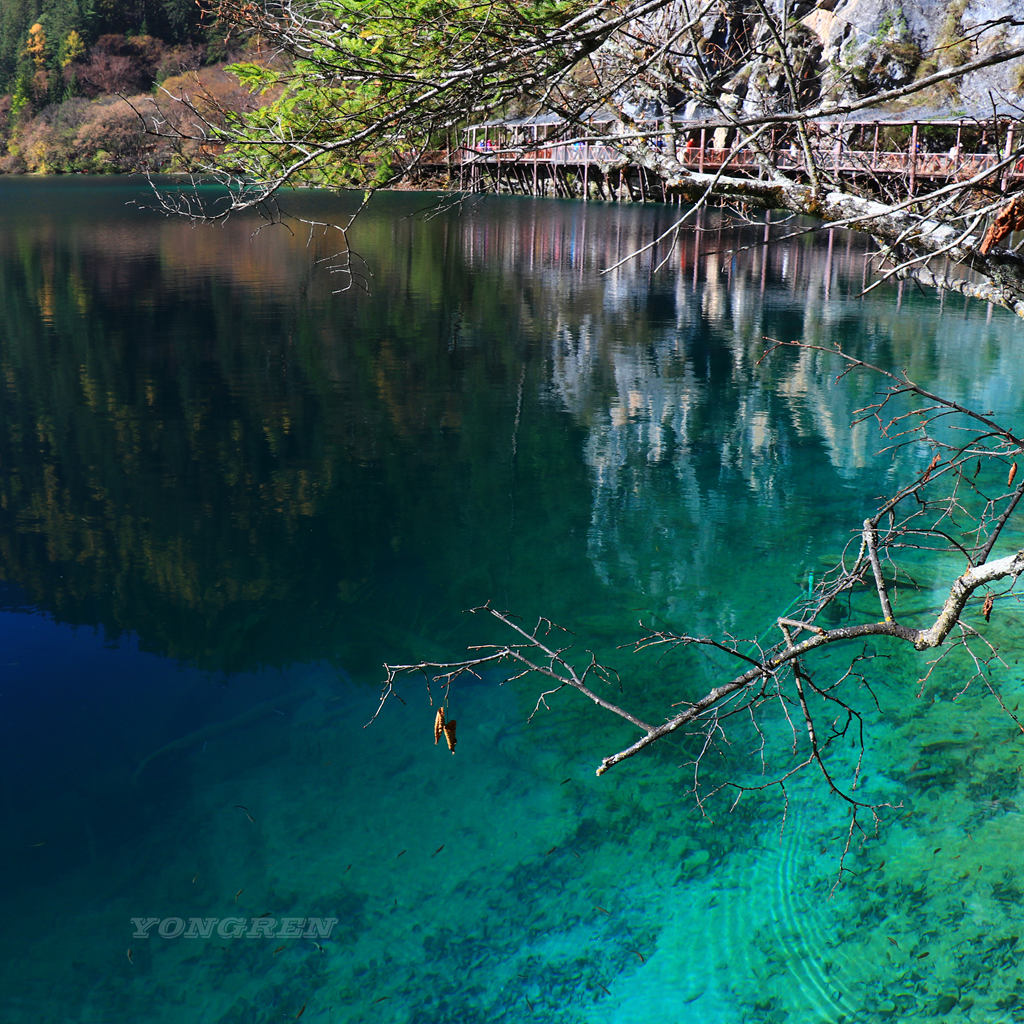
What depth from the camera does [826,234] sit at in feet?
111

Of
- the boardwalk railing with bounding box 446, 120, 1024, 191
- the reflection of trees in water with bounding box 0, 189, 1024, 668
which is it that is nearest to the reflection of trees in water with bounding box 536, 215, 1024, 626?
the reflection of trees in water with bounding box 0, 189, 1024, 668

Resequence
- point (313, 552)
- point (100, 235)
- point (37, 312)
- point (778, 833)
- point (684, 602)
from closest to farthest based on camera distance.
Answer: point (778, 833) → point (684, 602) → point (313, 552) → point (37, 312) → point (100, 235)

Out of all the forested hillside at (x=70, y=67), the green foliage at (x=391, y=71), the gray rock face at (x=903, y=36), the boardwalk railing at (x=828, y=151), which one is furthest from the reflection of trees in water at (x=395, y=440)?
the forested hillside at (x=70, y=67)

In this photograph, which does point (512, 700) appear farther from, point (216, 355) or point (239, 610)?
point (216, 355)

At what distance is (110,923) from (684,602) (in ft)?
17.3

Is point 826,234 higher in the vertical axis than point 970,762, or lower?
higher

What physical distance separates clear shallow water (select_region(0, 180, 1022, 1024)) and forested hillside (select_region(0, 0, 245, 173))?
7396cm

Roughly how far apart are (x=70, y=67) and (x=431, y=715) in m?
103

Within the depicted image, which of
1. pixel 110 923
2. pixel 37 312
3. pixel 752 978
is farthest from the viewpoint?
pixel 37 312

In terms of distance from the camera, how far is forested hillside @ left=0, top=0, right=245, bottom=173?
83.1m

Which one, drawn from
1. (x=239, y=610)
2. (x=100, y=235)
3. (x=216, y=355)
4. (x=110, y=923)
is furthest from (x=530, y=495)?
(x=100, y=235)

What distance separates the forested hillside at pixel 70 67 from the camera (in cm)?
8312
